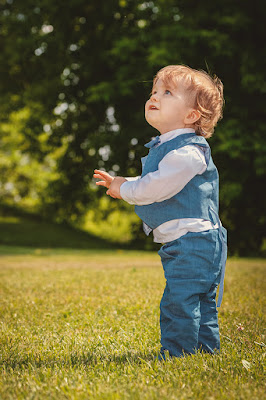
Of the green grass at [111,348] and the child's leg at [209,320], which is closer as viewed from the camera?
the green grass at [111,348]

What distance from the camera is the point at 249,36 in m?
12.3

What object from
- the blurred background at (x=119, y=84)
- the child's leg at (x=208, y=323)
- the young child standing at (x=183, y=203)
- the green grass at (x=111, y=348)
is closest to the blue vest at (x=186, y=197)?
the young child standing at (x=183, y=203)

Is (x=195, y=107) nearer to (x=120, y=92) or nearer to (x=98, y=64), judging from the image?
(x=120, y=92)

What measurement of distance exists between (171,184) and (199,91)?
26.3 inches

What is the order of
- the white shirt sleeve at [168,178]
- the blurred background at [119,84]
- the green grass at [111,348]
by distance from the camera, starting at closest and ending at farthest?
1. the green grass at [111,348]
2. the white shirt sleeve at [168,178]
3. the blurred background at [119,84]

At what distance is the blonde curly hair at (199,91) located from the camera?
9.16 feet

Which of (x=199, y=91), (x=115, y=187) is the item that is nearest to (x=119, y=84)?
(x=199, y=91)

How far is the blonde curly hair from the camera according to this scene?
9.16ft

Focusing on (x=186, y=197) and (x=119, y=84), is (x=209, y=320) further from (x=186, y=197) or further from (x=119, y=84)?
(x=119, y=84)

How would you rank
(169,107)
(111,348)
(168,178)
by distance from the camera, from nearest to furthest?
(168,178), (169,107), (111,348)

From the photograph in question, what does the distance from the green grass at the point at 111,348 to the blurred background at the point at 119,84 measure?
7.56m

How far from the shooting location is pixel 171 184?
2570mm

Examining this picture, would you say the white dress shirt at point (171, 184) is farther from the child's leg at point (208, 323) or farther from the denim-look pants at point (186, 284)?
the child's leg at point (208, 323)

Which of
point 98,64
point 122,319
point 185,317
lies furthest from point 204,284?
point 98,64
